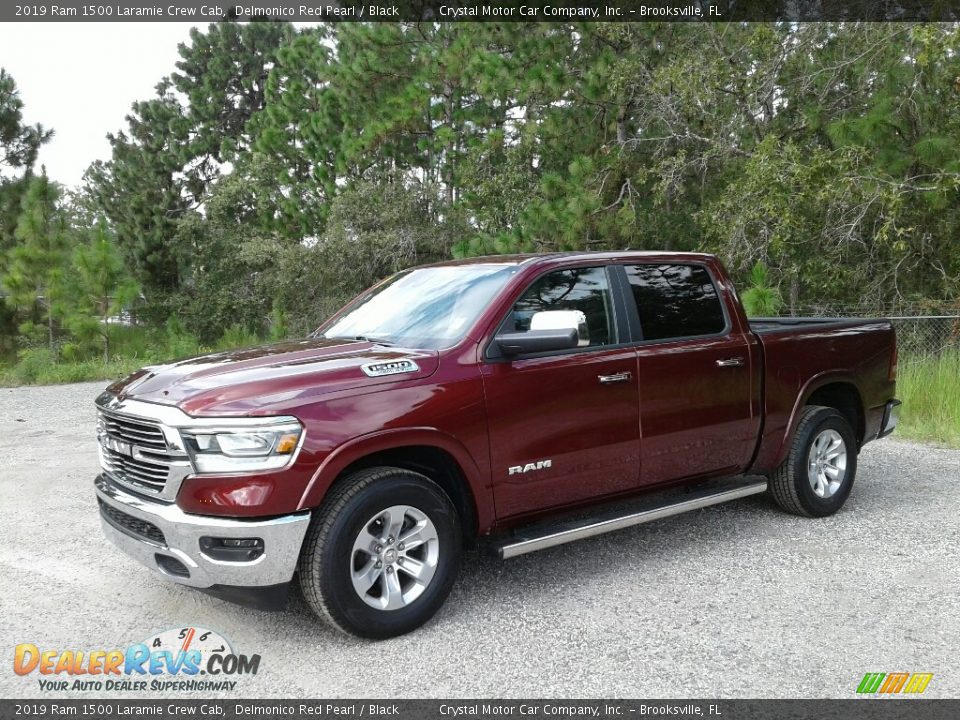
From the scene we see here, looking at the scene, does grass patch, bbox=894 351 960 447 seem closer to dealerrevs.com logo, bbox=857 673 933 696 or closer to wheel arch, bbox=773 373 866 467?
wheel arch, bbox=773 373 866 467

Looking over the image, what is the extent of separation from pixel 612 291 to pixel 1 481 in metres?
6.15

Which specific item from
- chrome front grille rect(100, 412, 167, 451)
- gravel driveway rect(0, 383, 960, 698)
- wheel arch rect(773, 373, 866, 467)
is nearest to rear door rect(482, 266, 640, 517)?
gravel driveway rect(0, 383, 960, 698)

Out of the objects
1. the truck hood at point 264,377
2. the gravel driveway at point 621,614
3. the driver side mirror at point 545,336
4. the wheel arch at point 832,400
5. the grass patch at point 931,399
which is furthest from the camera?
the grass patch at point 931,399

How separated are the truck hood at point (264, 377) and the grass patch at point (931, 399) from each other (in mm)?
7472

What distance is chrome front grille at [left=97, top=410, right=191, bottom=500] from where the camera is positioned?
3.83 m

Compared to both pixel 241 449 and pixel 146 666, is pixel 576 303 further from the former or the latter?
pixel 146 666

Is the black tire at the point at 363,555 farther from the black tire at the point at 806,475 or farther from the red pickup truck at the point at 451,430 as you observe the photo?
the black tire at the point at 806,475

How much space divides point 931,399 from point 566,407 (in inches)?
305

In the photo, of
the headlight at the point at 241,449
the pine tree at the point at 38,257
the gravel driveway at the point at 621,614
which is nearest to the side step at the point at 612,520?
the gravel driveway at the point at 621,614

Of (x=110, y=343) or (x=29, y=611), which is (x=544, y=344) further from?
(x=110, y=343)

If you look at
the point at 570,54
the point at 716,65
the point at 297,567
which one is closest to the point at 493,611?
the point at 297,567

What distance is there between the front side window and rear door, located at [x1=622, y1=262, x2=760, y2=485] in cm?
22

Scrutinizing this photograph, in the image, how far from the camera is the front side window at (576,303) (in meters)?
4.66

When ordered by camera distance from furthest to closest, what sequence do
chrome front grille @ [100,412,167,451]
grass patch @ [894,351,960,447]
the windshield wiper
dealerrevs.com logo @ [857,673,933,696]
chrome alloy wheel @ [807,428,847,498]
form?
grass patch @ [894,351,960,447] → chrome alloy wheel @ [807,428,847,498] → the windshield wiper → chrome front grille @ [100,412,167,451] → dealerrevs.com logo @ [857,673,933,696]
